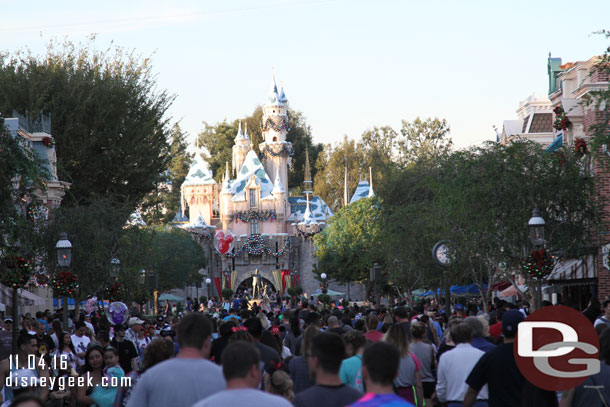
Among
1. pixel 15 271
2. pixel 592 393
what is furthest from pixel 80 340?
pixel 592 393

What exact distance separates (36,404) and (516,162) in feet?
67.9

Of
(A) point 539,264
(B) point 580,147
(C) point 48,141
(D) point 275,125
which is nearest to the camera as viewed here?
(A) point 539,264

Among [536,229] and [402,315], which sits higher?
[536,229]

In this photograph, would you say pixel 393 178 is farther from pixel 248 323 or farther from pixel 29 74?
pixel 248 323

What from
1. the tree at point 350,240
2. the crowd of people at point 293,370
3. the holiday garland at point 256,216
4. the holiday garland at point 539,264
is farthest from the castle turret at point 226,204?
the crowd of people at point 293,370

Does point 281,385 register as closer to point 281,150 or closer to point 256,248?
point 256,248

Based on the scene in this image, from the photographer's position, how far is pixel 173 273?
76.1 metres

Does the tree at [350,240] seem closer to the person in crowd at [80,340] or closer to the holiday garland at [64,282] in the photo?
the holiday garland at [64,282]

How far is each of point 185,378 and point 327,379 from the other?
926mm

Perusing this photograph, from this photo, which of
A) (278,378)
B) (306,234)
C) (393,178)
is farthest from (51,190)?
(306,234)

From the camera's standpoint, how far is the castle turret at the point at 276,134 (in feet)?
328

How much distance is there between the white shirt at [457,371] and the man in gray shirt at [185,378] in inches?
151

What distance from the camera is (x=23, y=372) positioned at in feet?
33.6

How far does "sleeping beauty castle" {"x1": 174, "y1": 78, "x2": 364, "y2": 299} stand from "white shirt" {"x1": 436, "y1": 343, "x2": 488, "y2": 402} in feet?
279
